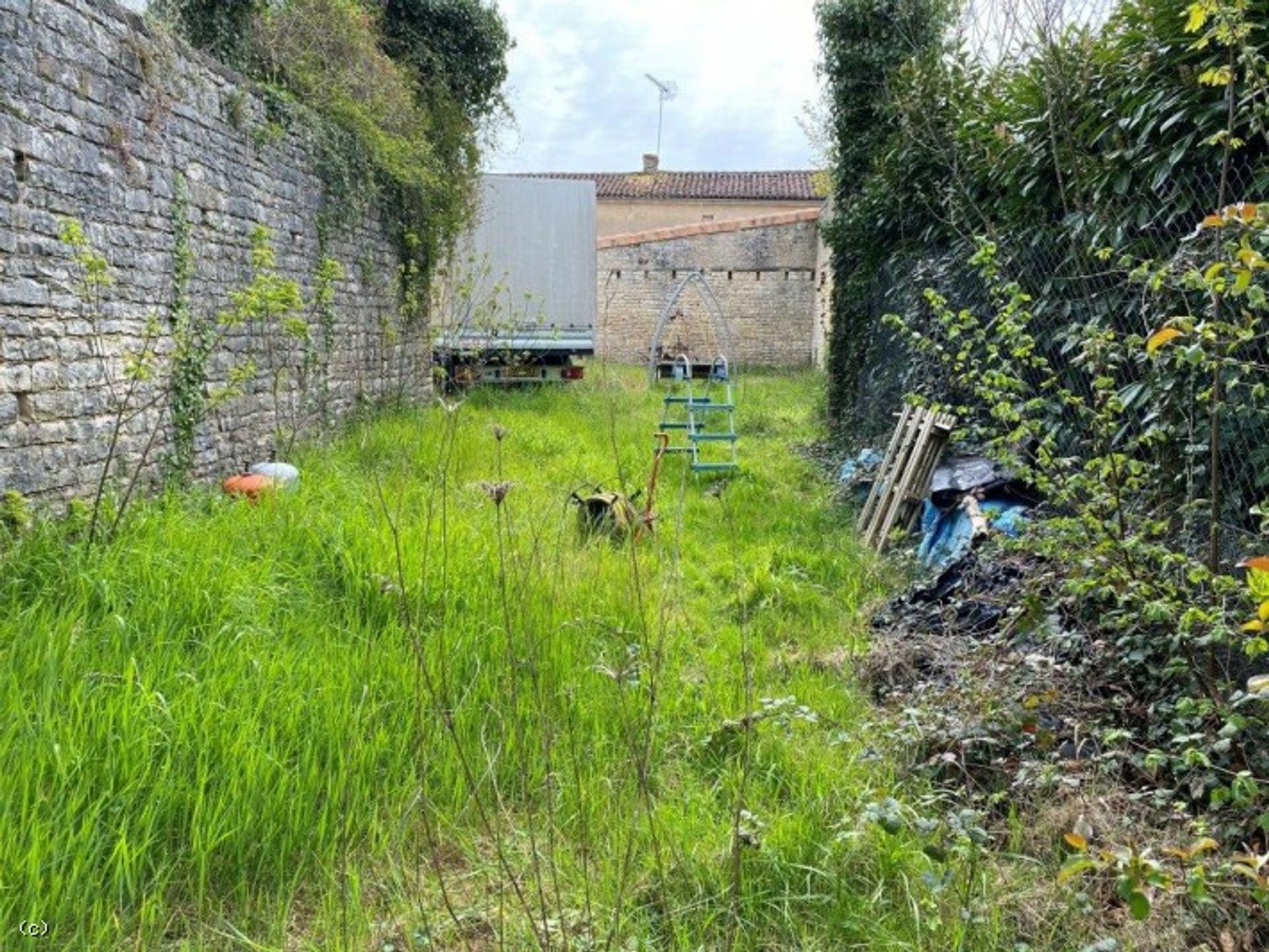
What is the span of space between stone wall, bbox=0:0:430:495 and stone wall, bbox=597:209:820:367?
1221 cm

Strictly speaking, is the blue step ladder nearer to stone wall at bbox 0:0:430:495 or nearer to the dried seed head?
stone wall at bbox 0:0:430:495

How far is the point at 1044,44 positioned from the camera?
3734mm

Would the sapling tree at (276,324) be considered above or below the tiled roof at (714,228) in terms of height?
below

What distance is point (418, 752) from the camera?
227 cm

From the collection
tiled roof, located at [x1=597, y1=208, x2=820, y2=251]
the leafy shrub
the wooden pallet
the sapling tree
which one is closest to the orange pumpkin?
the sapling tree

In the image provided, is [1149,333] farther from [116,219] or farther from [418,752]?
[116,219]

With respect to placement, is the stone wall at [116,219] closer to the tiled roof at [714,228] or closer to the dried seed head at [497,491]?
the dried seed head at [497,491]

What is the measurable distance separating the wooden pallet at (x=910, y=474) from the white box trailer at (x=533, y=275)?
23.0ft

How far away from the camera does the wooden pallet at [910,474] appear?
4.86 m

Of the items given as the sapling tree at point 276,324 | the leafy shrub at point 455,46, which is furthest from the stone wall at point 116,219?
the leafy shrub at point 455,46

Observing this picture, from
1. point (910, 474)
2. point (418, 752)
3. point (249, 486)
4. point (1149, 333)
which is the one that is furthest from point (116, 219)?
point (1149, 333)

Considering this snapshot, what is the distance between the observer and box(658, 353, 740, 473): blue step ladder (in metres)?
7.09

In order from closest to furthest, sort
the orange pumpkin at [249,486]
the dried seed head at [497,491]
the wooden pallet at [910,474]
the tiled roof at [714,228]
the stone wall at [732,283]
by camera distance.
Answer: the dried seed head at [497,491] → the orange pumpkin at [249,486] → the wooden pallet at [910,474] → the tiled roof at [714,228] → the stone wall at [732,283]

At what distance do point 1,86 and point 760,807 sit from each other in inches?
162
